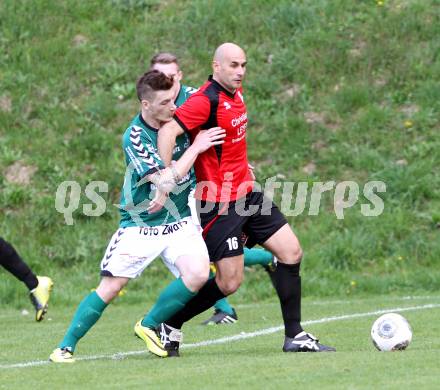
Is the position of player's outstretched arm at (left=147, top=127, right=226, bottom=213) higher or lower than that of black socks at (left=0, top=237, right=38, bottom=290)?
higher

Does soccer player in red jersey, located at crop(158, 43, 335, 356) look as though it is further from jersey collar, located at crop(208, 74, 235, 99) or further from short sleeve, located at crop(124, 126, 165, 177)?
short sleeve, located at crop(124, 126, 165, 177)

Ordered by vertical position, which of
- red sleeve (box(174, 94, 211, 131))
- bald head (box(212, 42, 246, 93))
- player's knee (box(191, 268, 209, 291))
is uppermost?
bald head (box(212, 42, 246, 93))

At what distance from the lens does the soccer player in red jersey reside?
745 cm

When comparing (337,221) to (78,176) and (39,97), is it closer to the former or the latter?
(78,176)

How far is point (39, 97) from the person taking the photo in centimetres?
1573

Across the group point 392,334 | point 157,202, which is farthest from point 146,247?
point 392,334

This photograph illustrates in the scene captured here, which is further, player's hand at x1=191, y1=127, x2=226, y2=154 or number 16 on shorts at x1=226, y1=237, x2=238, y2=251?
number 16 on shorts at x1=226, y1=237, x2=238, y2=251

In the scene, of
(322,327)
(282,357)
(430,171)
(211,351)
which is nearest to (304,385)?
(282,357)

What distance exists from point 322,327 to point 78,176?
19.5ft

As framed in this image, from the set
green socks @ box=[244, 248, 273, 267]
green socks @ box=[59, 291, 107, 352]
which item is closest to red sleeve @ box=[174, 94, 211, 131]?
green socks @ box=[59, 291, 107, 352]

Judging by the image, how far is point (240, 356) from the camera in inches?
285

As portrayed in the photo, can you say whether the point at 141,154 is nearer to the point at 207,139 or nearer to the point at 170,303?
the point at 207,139

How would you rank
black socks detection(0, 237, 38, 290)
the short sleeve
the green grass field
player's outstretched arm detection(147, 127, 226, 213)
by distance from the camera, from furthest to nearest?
1. black socks detection(0, 237, 38, 290)
2. the short sleeve
3. player's outstretched arm detection(147, 127, 226, 213)
4. the green grass field

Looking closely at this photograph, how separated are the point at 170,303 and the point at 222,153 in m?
1.06
